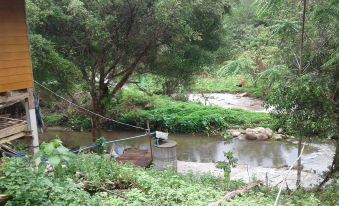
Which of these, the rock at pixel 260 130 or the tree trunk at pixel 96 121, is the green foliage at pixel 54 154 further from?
the rock at pixel 260 130

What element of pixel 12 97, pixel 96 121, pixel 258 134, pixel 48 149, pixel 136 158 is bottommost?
pixel 258 134

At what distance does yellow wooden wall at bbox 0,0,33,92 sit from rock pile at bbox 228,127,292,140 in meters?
12.4

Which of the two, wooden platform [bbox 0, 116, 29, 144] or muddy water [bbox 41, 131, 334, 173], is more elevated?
wooden platform [bbox 0, 116, 29, 144]

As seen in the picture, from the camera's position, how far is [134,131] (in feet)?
71.1

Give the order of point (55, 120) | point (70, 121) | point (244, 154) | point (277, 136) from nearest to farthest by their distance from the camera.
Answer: point (244, 154), point (277, 136), point (70, 121), point (55, 120)

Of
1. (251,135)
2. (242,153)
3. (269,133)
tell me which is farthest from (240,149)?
(269,133)

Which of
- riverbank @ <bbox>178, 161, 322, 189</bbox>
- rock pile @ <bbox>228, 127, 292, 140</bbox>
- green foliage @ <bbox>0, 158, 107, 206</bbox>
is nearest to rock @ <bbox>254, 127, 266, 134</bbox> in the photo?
rock pile @ <bbox>228, 127, 292, 140</bbox>

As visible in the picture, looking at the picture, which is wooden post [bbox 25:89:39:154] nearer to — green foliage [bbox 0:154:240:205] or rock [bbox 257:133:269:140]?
green foliage [bbox 0:154:240:205]

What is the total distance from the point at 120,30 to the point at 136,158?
5.25 metres

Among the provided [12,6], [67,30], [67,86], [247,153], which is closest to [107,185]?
[12,6]

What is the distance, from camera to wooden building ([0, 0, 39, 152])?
8.98m

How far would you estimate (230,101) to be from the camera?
27.4m

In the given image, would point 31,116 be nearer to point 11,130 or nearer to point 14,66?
point 11,130

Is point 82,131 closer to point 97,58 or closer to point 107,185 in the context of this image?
point 97,58
